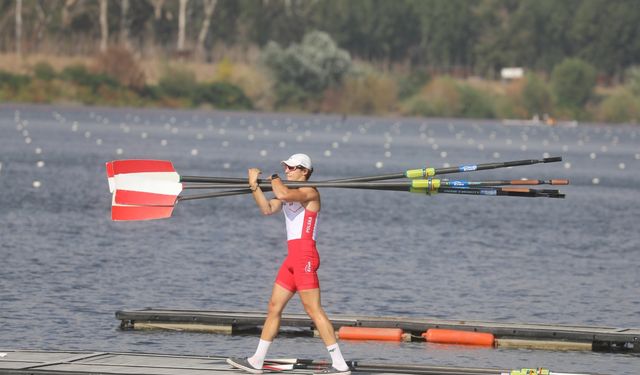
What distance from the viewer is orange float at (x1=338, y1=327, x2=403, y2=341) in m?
25.0

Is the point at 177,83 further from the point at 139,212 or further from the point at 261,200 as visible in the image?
the point at 261,200

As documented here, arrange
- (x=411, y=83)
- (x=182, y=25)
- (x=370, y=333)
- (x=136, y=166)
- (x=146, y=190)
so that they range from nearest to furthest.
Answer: (x=136, y=166) → (x=146, y=190) → (x=370, y=333) → (x=182, y=25) → (x=411, y=83)

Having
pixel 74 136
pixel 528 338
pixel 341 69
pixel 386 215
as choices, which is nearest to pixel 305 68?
pixel 341 69

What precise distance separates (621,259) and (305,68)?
405 feet

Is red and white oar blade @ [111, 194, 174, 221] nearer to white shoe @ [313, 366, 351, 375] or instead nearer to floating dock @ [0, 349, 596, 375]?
floating dock @ [0, 349, 596, 375]

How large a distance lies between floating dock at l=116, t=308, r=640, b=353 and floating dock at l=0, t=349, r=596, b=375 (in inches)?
189

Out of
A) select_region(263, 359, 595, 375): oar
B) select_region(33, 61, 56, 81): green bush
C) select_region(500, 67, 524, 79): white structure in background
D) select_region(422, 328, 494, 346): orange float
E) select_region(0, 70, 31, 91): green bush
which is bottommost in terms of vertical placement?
select_region(422, 328, 494, 346): orange float

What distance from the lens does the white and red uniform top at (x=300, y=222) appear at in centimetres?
1958

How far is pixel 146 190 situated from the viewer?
2167 centimetres

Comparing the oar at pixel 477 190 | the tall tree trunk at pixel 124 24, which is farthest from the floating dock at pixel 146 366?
the tall tree trunk at pixel 124 24

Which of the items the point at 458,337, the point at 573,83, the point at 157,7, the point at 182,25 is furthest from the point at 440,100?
the point at 458,337

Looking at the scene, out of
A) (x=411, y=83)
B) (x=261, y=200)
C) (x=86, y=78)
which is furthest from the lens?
(x=411, y=83)

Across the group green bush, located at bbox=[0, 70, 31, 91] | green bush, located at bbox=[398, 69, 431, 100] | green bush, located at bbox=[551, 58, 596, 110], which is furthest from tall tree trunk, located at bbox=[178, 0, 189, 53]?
green bush, located at bbox=[551, 58, 596, 110]

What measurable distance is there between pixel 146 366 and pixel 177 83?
14227cm
